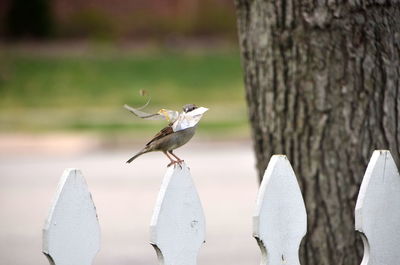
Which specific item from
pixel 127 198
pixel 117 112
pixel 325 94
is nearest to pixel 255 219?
pixel 325 94

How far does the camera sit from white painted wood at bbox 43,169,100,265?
7.37 ft

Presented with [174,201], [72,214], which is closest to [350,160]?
[174,201]

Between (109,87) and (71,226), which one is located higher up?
(71,226)

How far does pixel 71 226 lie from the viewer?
227 cm

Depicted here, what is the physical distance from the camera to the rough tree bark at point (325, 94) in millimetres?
3039

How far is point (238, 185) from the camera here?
10.4 m

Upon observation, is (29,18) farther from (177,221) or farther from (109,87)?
(177,221)

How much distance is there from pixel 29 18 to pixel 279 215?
21.1m

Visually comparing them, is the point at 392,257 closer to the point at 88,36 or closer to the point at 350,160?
the point at 350,160

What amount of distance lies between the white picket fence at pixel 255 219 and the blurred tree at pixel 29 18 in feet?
68.1

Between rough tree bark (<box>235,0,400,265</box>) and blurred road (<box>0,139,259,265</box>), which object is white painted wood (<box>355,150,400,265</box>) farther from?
blurred road (<box>0,139,259,265</box>)

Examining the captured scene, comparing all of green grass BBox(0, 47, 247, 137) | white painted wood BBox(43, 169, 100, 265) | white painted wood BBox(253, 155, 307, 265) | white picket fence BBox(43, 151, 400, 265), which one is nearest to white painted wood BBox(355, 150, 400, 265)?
white picket fence BBox(43, 151, 400, 265)

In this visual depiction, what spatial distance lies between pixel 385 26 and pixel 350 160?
0.50 m

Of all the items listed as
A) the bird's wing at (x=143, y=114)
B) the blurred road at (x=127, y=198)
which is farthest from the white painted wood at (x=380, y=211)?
the blurred road at (x=127, y=198)
